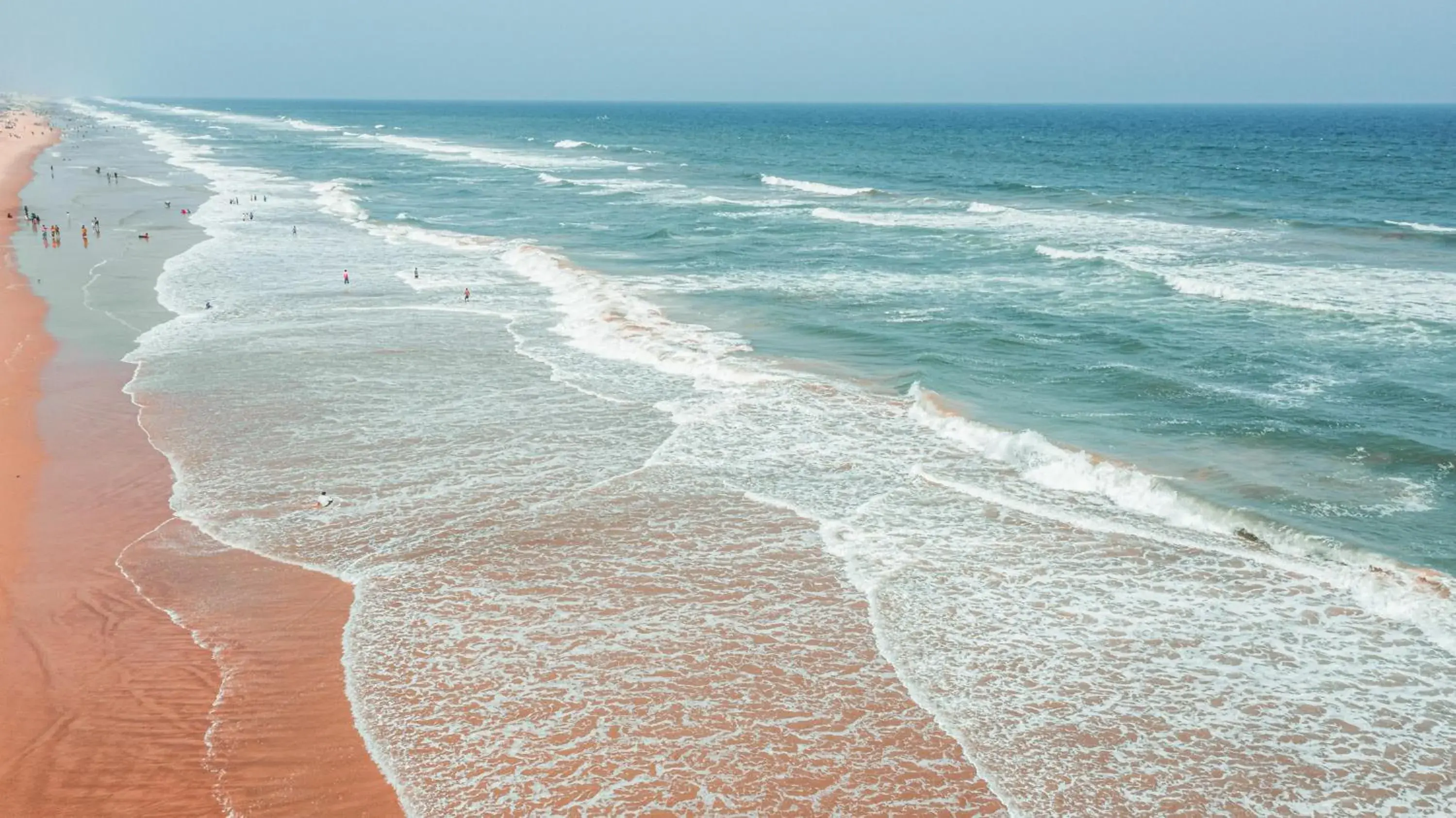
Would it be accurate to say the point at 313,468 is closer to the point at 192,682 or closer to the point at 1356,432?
the point at 192,682

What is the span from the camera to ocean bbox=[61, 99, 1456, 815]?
1046cm

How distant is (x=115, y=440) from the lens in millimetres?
18859

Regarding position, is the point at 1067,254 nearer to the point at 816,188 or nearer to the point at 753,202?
the point at 753,202

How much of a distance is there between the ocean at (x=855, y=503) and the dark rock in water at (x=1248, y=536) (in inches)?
5.7

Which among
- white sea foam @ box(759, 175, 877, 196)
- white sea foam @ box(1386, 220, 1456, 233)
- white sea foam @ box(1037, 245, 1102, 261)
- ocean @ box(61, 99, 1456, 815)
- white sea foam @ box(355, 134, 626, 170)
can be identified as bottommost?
ocean @ box(61, 99, 1456, 815)

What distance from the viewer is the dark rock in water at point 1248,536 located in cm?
1486

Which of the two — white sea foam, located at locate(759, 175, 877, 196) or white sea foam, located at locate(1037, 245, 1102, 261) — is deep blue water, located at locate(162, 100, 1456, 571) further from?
white sea foam, located at locate(759, 175, 877, 196)

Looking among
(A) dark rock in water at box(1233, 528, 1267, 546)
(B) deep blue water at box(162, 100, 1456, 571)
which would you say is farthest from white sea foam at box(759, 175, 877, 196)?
(A) dark rock in water at box(1233, 528, 1267, 546)

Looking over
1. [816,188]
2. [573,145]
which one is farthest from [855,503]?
[573,145]

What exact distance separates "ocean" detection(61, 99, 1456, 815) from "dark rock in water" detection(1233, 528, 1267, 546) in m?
0.14

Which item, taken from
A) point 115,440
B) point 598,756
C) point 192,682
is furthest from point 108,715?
point 115,440

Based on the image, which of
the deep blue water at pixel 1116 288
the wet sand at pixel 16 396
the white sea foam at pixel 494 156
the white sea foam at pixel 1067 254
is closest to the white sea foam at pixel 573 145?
the white sea foam at pixel 494 156

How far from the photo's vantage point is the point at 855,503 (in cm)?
1628

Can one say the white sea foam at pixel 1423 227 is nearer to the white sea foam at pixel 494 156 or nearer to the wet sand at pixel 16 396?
the wet sand at pixel 16 396
